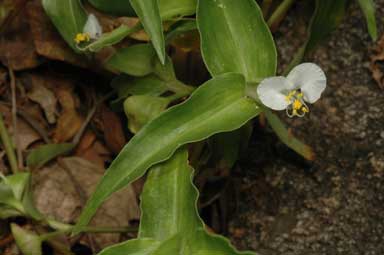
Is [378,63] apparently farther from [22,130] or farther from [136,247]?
[22,130]

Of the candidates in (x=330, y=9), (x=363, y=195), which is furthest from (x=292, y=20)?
(x=363, y=195)

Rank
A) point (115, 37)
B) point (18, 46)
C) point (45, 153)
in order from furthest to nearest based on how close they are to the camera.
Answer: point (18, 46), point (45, 153), point (115, 37)

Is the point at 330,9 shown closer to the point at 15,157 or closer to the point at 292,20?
the point at 292,20

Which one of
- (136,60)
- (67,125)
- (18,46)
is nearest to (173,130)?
(136,60)

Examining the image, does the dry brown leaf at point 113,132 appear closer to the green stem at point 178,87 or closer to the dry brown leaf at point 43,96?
the dry brown leaf at point 43,96

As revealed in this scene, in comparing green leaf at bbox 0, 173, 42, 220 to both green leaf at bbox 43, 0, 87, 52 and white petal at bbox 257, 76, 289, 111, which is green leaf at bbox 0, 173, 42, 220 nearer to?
green leaf at bbox 43, 0, 87, 52

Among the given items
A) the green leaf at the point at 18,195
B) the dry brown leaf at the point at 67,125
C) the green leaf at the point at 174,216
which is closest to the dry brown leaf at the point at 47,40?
the dry brown leaf at the point at 67,125
